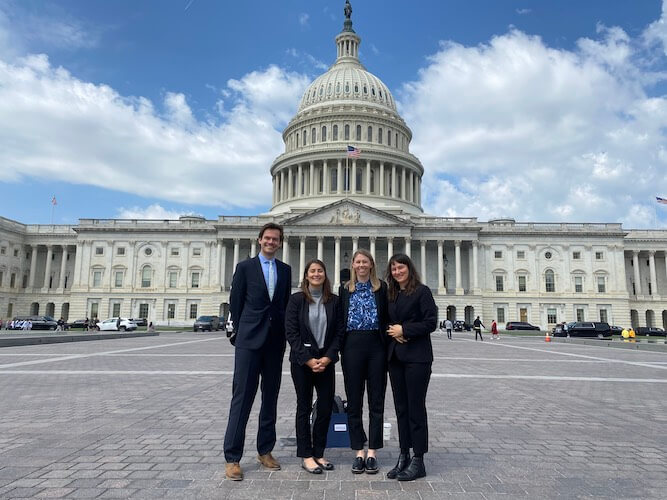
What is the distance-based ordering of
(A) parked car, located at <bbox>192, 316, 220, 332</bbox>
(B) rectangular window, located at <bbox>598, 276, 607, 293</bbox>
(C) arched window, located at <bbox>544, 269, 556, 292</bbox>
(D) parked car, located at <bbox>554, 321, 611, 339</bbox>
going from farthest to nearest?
(C) arched window, located at <bbox>544, 269, 556, 292</bbox> → (B) rectangular window, located at <bbox>598, 276, 607, 293</bbox> → (A) parked car, located at <bbox>192, 316, 220, 332</bbox> → (D) parked car, located at <bbox>554, 321, 611, 339</bbox>

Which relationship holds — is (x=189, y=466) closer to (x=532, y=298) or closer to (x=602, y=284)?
(x=532, y=298)

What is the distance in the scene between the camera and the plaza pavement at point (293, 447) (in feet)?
16.3

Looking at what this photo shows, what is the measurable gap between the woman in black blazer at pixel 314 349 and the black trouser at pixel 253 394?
302 millimetres

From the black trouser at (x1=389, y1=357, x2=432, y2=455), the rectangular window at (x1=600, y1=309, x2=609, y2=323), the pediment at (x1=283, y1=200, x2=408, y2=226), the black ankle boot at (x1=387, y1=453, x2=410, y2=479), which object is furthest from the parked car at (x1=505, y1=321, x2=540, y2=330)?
the black ankle boot at (x1=387, y1=453, x2=410, y2=479)

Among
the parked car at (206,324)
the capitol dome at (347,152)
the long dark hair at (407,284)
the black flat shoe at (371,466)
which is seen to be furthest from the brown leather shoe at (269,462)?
the capitol dome at (347,152)

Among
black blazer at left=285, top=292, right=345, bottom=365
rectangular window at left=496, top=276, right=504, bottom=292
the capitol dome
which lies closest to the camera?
black blazer at left=285, top=292, right=345, bottom=365

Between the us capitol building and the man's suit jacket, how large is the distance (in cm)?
5896

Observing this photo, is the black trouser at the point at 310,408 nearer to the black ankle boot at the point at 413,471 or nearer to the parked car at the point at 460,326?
the black ankle boot at the point at 413,471

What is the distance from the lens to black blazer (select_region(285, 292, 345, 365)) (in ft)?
18.6

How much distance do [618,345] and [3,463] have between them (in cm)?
3294

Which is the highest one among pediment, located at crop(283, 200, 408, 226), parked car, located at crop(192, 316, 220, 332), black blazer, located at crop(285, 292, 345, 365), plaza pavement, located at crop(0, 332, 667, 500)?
pediment, located at crop(283, 200, 408, 226)

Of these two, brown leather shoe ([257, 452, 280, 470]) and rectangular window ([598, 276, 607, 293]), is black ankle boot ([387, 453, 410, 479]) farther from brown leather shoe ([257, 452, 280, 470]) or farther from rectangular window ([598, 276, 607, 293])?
rectangular window ([598, 276, 607, 293])

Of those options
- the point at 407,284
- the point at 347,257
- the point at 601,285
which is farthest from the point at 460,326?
the point at 407,284

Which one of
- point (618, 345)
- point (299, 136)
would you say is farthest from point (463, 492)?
point (299, 136)
